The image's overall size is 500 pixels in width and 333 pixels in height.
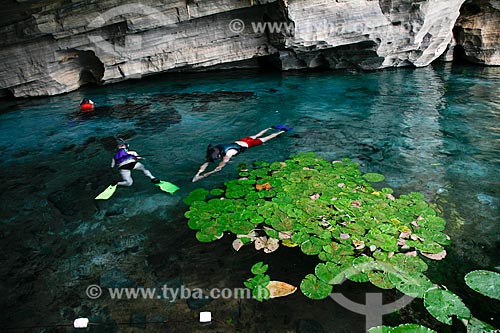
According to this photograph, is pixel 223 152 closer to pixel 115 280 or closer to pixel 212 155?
pixel 212 155

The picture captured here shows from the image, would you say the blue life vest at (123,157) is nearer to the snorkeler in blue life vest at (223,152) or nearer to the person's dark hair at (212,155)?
the snorkeler in blue life vest at (223,152)

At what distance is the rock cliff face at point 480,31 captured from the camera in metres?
15.8

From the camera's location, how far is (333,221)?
4.87 m

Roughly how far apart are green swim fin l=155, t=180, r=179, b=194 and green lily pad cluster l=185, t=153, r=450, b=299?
17.8 inches

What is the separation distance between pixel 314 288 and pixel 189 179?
3.64m

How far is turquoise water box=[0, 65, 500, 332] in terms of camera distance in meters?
3.75

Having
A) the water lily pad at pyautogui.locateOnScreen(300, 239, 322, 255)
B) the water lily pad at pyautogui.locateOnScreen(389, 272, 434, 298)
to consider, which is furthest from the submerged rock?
the water lily pad at pyautogui.locateOnScreen(389, 272, 434, 298)

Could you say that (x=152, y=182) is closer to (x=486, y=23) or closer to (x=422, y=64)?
(x=422, y=64)

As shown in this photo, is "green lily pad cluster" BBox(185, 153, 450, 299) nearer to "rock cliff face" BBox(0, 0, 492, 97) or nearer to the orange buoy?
the orange buoy

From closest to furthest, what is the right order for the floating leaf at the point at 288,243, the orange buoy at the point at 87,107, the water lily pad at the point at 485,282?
the water lily pad at the point at 485,282
the floating leaf at the point at 288,243
the orange buoy at the point at 87,107

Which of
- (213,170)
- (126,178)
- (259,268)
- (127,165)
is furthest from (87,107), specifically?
(259,268)

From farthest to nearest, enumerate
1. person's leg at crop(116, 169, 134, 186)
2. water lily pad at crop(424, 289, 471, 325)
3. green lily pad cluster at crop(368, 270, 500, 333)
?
person's leg at crop(116, 169, 134, 186) < water lily pad at crop(424, 289, 471, 325) < green lily pad cluster at crop(368, 270, 500, 333)

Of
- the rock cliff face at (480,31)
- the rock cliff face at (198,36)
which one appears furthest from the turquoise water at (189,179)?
the rock cliff face at (480,31)

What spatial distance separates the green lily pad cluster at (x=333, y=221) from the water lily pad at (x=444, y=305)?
103 mm
